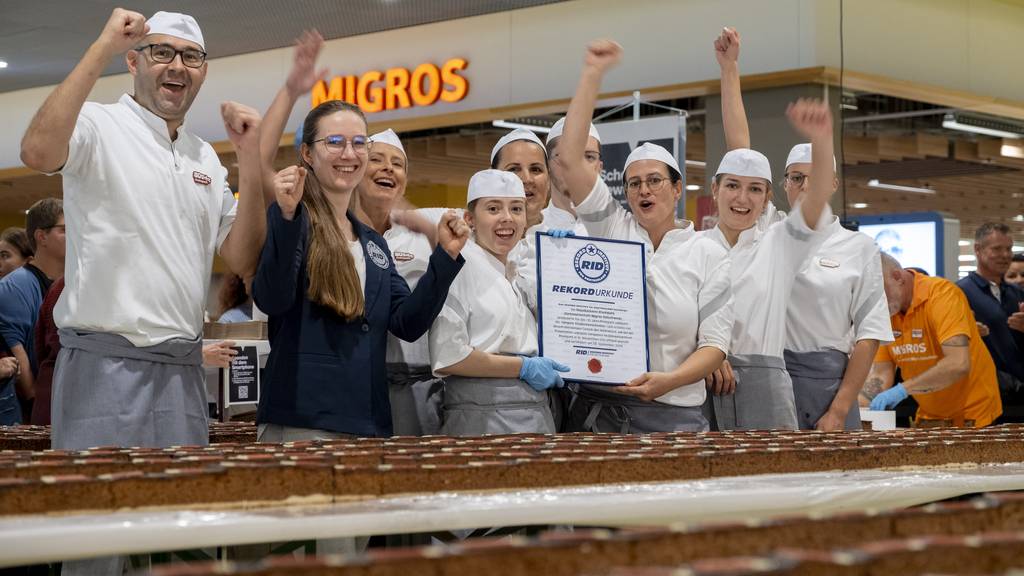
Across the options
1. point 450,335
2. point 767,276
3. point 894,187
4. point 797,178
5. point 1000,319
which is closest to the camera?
point 450,335

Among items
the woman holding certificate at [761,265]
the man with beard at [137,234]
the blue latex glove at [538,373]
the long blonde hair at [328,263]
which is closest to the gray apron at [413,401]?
the blue latex glove at [538,373]

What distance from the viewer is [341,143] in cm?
306

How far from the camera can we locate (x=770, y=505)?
2010 millimetres

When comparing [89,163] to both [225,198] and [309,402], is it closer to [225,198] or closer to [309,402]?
[225,198]

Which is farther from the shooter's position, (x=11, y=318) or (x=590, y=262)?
(x=11, y=318)

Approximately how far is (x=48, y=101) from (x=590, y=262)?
5.23ft

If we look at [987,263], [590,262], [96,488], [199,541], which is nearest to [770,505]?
[199,541]

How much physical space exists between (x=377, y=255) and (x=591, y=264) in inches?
28.8

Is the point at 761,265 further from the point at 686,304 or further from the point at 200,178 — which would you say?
the point at 200,178

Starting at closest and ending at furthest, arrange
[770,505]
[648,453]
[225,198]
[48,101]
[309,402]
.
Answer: [770,505], [648,453], [48,101], [309,402], [225,198]

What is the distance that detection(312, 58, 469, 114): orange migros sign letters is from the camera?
9.98 meters

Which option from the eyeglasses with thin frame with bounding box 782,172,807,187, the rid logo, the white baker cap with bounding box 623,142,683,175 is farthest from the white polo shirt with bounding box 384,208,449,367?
the eyeglasses with thin frame with bounding box 782,172,807,187

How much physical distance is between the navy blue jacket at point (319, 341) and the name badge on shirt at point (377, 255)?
6 cm

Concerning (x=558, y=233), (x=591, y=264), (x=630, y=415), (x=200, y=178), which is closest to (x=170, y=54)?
(x=200, y=178)
